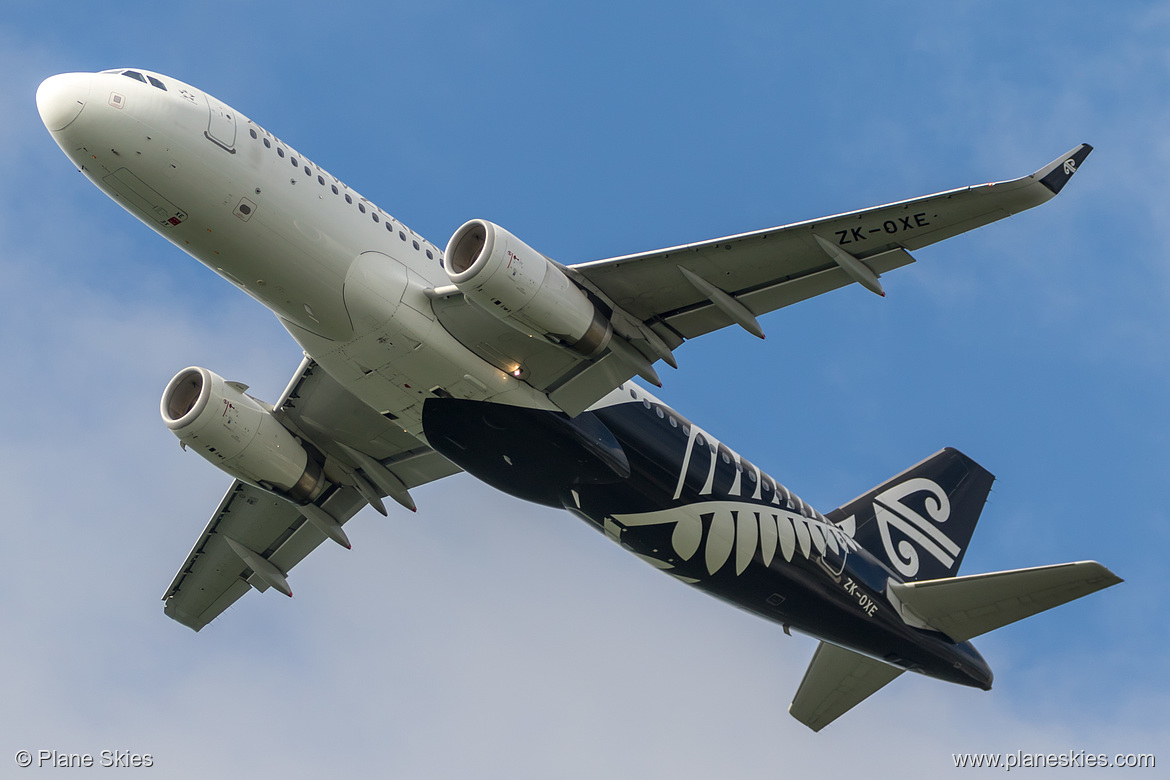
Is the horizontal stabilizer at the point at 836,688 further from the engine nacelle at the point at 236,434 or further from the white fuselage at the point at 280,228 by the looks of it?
the engine nacelle at the point at 236,434

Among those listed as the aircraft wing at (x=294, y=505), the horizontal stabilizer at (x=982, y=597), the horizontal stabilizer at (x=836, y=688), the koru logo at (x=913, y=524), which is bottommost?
the aircraft wing at (x=294, y=505)

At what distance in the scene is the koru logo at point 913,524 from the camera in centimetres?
3114

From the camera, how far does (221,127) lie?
22281 millimetres

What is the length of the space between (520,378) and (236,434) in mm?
7335

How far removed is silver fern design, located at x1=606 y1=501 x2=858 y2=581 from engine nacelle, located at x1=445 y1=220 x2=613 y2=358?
4942 mm

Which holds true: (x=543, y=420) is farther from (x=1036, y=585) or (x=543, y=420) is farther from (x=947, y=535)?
(x=947, y=535)

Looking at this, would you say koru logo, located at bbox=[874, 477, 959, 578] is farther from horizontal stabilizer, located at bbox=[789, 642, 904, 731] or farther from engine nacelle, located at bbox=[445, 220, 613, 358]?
engine nacelle, located at bbox=[445, 220, 613, 358]

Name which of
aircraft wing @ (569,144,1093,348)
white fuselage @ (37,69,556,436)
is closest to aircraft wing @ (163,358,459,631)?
white fuselage @ (37,69,556,436)

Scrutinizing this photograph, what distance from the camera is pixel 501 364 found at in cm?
2411

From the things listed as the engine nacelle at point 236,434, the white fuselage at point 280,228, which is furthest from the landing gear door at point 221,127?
the engine nacelle at point 236,434

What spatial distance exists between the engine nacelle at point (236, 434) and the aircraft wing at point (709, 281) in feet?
21.7

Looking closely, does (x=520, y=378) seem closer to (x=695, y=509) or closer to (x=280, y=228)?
(x=695, y=509)

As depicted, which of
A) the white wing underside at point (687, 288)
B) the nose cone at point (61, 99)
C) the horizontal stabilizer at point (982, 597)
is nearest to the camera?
the white wing underside at point (687, 288)

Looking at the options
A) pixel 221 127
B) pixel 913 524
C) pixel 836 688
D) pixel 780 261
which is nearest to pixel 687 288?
pixel 780 261
